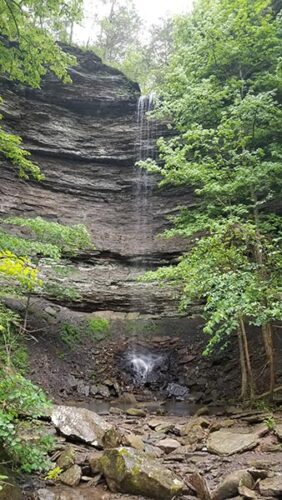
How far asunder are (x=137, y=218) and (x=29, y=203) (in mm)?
4806

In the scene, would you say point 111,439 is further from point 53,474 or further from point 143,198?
point 143,198

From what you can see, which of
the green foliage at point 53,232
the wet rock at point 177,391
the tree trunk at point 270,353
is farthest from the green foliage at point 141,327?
the tree trunk at point 270,353

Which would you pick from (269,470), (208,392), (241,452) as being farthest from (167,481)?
(208,392)

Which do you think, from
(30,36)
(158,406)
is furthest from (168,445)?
(30,36)

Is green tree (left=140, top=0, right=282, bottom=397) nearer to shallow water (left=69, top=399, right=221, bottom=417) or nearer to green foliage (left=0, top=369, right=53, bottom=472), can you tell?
shallow water (left=69, top=399, right=221, bottom=417)

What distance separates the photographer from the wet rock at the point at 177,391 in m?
11.1

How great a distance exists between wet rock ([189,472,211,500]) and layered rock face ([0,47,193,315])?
10157 millimetres

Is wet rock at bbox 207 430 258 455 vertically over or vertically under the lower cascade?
over

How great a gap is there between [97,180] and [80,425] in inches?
543

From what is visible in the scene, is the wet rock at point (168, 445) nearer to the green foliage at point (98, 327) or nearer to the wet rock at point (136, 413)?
the wet rock at point (136, 413)

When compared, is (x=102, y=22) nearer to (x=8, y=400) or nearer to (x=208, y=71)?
(x=208, y=71)

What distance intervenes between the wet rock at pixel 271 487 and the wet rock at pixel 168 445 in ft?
6.44

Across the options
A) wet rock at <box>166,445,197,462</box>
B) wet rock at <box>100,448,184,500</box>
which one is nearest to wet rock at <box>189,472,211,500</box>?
wet rock at <box>100,448,184,500</box>

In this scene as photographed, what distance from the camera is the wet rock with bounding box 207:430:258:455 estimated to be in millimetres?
5523
